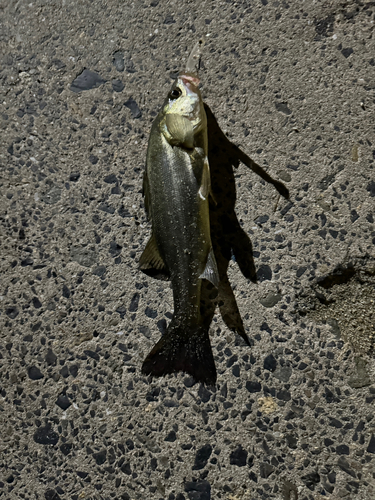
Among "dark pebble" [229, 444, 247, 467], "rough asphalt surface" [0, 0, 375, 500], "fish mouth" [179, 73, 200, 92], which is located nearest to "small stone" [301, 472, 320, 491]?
"rough asphalt surface" [0, 0, 375, 500]

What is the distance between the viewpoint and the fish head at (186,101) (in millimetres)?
1858

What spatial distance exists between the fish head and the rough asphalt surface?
35cm

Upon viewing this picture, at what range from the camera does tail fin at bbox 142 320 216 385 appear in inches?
75.4

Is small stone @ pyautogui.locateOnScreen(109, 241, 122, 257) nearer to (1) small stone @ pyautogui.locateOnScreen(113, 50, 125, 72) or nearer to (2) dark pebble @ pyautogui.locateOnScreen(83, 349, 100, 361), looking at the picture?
(2) dark pebble @ pyautogui.locateOnScreen(83, 349, 100, 361)

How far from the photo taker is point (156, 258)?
1.95 metres

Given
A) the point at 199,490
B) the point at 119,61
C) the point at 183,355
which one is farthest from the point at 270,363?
the point at 119,61

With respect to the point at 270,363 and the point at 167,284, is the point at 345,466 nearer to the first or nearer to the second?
the point at 270,363

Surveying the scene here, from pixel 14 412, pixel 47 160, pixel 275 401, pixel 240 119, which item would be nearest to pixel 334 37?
pixel 240 119

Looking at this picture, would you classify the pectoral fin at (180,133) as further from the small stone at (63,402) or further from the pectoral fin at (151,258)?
the small stone at (63,402)

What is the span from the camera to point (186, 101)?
1.88 m

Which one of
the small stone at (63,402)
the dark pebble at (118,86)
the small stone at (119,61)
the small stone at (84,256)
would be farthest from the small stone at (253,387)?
the small stone at (119,61)

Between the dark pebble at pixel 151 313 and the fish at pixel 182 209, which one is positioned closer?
the fish at pixel 182 209

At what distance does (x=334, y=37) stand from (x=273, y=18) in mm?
340

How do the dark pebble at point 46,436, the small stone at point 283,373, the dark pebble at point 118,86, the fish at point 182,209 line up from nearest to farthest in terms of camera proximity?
the fish at point 182,209, the small stone at point 283,373, the dark pebble at point 46,436, the dark pebble at point 118,86
